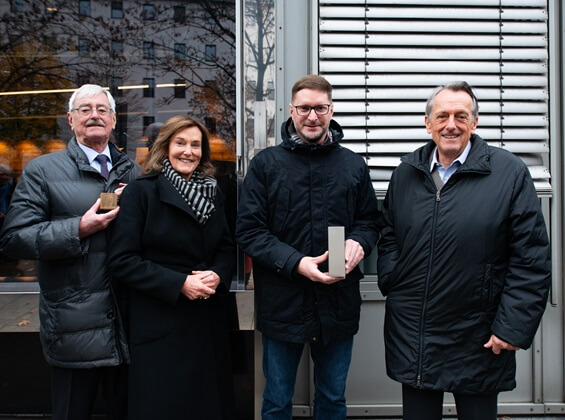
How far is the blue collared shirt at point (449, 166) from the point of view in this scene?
231 centimetres

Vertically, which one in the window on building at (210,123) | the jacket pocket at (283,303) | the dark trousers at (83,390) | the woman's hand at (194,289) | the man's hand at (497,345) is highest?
the window on building at (210,123)

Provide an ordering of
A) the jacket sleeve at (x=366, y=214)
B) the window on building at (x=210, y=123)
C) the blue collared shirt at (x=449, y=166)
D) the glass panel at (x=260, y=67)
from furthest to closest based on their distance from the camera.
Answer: the window on building at (x=210, y=123) < the glass panel at (x=260, y=67) < the jacket sleeve at (x=366, y=214) < the blue collared shirt at (x=449, y=166)

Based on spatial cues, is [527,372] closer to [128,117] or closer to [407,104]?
[407,104]

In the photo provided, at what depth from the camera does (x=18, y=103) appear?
12.3 feet

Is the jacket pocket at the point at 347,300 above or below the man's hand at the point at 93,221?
below

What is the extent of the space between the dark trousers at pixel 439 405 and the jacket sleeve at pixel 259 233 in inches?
30.4

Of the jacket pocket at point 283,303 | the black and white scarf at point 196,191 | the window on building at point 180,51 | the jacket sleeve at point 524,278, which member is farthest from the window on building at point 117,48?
the jacket sleeve at point 524,278

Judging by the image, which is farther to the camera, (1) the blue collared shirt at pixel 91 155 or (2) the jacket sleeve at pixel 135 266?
(1) the blue collared shirt at pixel 91 155

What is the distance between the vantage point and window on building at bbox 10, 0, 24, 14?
3.67 metres

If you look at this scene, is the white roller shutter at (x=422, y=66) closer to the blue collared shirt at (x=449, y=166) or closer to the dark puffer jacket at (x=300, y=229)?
the dark puffer jacket at (x=300, y=229)

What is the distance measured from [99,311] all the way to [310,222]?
1.07 metres

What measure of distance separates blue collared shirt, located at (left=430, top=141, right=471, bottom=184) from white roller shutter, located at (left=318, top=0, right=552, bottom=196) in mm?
927

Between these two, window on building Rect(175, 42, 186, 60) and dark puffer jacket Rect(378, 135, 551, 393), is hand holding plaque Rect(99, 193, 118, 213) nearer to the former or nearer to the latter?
dark puffer jacket Rect(378, 135, 551, 393)

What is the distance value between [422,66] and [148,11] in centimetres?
193
